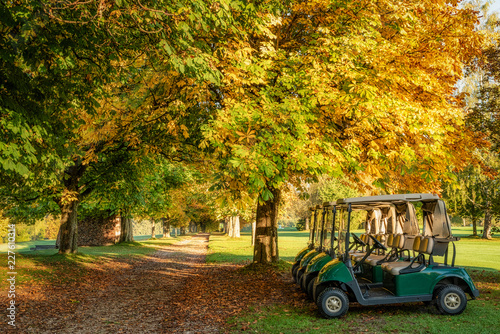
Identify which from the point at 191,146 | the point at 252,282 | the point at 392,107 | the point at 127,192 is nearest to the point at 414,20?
the point at 392,107

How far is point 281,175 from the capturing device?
9648mm

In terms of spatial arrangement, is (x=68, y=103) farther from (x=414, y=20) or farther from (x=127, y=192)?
(x=127, y=192)

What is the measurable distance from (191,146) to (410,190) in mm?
7198

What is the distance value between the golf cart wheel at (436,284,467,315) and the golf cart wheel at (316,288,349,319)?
5.48 feet

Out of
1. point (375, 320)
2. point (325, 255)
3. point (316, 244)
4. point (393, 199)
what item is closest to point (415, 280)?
point (375, 320)

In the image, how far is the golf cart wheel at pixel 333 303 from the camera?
734cm

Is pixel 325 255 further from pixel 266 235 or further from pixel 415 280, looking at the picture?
pixel 266 235

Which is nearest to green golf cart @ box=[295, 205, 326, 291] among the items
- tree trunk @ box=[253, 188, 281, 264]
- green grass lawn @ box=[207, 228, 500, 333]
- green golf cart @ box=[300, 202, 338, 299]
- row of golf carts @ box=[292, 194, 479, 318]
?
green golf cart @ box=[300, 202, 338, 299]

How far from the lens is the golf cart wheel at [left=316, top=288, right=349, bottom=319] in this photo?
7336 mm

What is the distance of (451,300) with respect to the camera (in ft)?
23.9

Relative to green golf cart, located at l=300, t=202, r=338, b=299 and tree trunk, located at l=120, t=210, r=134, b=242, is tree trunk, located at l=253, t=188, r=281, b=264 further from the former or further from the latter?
tree trunk, located at l=120, t=210, r=134, b=242

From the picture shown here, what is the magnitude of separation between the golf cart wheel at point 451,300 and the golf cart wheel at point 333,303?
167 cm

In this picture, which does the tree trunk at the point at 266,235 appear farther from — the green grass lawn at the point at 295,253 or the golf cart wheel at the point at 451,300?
the golf cart wheel at the point at 451,300

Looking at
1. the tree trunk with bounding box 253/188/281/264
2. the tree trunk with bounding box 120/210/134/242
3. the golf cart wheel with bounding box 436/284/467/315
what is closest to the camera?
the golf cart wheel with bounding box 436/284/467/315
